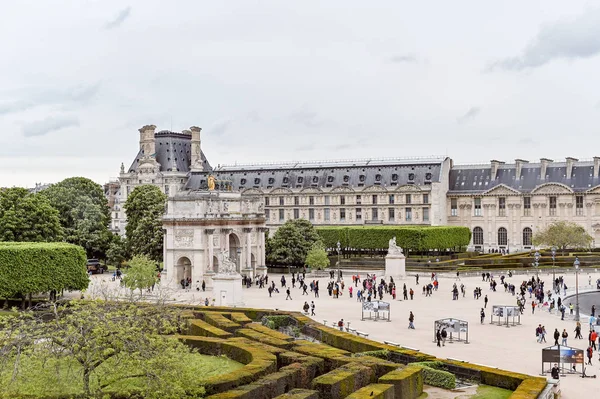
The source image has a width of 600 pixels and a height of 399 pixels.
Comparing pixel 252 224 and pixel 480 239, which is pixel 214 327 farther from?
pixel 480 239

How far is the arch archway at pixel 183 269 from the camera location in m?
71.3

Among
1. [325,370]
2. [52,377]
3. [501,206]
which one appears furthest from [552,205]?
[52,377]

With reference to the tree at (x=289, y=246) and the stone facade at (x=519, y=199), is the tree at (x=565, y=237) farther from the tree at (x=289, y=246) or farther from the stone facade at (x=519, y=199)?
the tree at (x=289, y=246)

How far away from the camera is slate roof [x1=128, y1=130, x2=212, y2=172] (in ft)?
441

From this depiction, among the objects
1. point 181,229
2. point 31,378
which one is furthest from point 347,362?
point 181,229

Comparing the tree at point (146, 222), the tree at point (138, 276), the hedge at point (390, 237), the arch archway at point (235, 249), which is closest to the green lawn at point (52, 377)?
the tree at point (138, 276)

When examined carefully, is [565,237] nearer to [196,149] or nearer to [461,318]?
[461,318]

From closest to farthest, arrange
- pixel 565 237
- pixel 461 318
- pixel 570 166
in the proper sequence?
pixel 461 318 → pixel 565 237 → pixel 570 166

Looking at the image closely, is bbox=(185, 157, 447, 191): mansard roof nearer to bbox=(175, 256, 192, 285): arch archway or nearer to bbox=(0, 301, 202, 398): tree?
bbox=(175, 256, 192, 285): arch archway

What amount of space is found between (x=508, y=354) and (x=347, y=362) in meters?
10.9

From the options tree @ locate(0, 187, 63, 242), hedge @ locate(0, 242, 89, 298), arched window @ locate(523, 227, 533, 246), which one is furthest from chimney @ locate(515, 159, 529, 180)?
hedge @ locate(0, 242, 89, 298)

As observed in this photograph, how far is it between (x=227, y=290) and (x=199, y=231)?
46.7 ft

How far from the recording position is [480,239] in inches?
4783

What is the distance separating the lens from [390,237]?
100 metres
